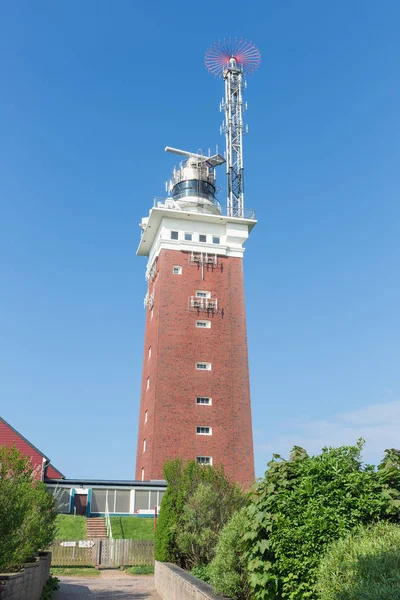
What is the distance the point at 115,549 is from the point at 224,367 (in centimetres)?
1865

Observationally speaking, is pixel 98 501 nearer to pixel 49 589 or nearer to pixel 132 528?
pixel 132 528

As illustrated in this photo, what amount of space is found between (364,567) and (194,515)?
→ 17.1 m

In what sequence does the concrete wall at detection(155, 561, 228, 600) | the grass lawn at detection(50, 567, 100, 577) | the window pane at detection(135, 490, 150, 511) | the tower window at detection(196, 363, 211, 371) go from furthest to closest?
the tower window at detection(196, 363, 211, 371) → the window pane at detection(135, 490, 150, 511) → the grass lawn at detection(50, 567, 100, 577) → the concrete wall at detection(155, 561, 228, 600)

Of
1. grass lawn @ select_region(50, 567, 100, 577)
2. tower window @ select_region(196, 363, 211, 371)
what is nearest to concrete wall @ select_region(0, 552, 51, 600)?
grass lawn @ select_region(50, 567, 100, 577)

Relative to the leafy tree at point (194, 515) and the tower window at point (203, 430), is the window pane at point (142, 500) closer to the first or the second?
the tower window at point (203, 430)

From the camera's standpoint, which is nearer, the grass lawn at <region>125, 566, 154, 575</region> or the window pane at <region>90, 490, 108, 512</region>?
the grass lawn at <region>125, 566, 154, 575</region>

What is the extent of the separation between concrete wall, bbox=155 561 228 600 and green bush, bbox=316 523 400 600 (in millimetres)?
5119

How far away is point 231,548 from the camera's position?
14.2 m

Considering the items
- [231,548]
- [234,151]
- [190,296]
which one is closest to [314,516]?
[231,548]

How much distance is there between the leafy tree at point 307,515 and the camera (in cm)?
980

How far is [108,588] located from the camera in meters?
25.9

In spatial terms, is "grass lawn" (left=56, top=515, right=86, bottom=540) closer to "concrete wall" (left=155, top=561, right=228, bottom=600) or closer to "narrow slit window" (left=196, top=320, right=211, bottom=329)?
"concrete wall" (left=155, top=561, right=228, bottom=600)

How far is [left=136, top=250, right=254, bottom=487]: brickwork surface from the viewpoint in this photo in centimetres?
4697

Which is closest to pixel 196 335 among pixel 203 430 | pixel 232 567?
pixel 203 430
